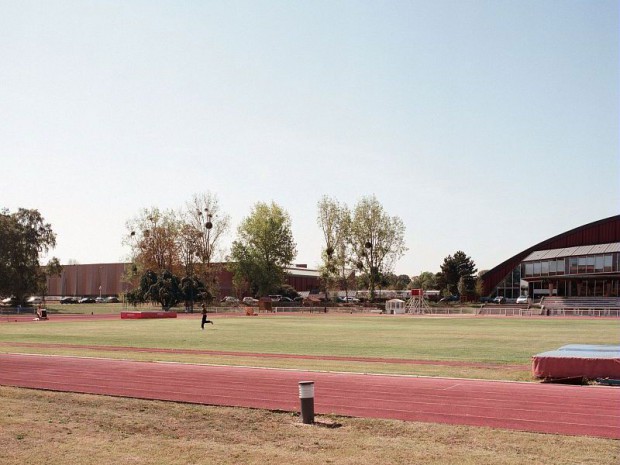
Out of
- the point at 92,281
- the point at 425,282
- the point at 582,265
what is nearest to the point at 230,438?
the point at 582,265

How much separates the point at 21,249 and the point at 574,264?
81866mm

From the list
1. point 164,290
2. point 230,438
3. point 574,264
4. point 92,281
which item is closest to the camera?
point 230,438

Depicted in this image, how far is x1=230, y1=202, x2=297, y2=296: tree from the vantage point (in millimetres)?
111312

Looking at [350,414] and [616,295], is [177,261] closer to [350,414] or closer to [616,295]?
[616,295]

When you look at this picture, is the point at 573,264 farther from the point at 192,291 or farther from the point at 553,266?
the point at 192,291

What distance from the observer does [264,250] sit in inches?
4481

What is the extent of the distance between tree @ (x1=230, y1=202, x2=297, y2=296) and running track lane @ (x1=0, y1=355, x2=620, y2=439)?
89.4m

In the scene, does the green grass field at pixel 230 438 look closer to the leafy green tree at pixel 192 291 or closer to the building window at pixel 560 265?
the leafy green tree at pixel 192 291

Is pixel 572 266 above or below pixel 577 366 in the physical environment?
above

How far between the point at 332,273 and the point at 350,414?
100929 millimetres

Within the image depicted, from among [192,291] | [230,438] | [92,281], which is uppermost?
[92,281]

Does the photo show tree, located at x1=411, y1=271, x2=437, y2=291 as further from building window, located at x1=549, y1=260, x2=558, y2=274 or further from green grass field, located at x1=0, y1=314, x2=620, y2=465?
green grass field, located at x1=0, y1=314, x2=620, y2=465

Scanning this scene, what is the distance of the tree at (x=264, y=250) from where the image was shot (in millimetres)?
111312

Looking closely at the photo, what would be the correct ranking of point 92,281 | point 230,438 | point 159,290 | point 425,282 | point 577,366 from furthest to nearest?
point 425,282
point 92,281
point 159,290
point 577,366
point 230,438
